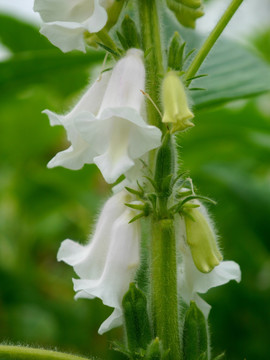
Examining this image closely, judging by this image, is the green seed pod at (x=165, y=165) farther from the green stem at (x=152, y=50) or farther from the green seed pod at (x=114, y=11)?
the green seed pod at (x=114, y=11)

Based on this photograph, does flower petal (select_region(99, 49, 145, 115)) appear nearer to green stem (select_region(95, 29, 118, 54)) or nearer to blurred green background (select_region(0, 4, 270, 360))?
green stem (select_region(95, 29, 118, 54))

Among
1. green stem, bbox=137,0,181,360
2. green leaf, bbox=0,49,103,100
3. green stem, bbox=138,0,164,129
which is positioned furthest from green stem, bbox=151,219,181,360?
green leaf, bbox=0,49,103,100

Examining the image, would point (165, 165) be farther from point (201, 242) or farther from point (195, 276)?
point (195, 276)

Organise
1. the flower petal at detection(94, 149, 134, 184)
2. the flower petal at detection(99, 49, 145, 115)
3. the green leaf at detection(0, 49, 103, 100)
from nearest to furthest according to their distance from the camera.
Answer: the flower petal at detection(94, 149, 134, 184), the flower petal at detection(99, 49, 145, 115), the green leaf at detection(0, 49, 103, 100)

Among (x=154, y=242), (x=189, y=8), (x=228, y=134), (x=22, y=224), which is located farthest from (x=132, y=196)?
(x=22, y=224)

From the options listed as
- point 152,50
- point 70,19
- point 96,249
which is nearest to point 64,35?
point 70,19

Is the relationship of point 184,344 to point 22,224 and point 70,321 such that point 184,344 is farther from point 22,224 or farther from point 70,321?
point 22,224
